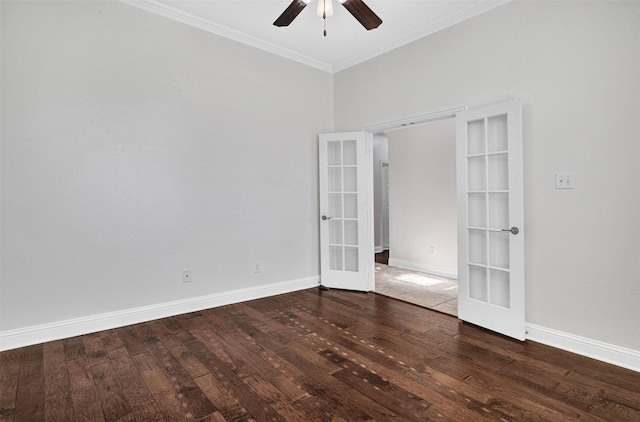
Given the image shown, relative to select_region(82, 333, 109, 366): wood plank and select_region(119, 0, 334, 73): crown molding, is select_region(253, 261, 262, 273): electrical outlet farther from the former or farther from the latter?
select_region(119, 0, 334, 73): crown molding

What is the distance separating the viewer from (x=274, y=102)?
167 inches

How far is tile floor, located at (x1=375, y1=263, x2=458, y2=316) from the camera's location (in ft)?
12.8

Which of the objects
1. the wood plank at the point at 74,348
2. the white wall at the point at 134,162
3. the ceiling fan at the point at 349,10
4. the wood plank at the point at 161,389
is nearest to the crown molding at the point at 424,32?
the white wall at the point at 134,162

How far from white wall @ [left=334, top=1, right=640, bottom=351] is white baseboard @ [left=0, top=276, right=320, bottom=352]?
2866 millimetres

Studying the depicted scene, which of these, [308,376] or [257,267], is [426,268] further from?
[308,376]

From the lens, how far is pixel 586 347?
8.55 feet

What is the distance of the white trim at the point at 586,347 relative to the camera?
2.41 m

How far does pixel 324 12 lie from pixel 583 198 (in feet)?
8.39

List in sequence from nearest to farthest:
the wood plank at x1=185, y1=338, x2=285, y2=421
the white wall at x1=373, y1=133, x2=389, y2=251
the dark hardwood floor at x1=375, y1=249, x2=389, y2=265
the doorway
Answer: the wood plank at x1=185, y1=338, x2=285, y2=421, the doorway, the dark hardwood floor at x1=375, y1=249, x2=389, y2=265, the white wall at x1=373, y1=133, x2=389, y2=251

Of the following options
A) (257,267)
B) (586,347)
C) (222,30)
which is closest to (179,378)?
(257,267)

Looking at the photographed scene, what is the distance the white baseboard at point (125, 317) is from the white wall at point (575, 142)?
287 cm

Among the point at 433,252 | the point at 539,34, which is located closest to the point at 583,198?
the point at 539,34

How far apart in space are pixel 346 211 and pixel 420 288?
1.47 meters

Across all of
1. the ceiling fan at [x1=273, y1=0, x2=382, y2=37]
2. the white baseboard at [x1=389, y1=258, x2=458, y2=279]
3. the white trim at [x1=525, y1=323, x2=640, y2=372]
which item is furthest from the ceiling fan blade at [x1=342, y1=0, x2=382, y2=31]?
the white baseboard at [x1=389, y1=258, x2=458, y2=279]
